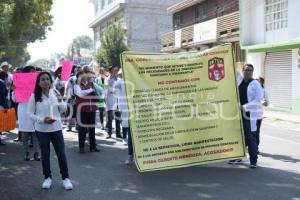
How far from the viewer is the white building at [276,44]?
2206 cm

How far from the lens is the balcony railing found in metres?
27.2

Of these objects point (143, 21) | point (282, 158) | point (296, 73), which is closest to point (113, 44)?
point (143, 21)

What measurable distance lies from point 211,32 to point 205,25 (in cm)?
110

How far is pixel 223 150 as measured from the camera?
7.74m

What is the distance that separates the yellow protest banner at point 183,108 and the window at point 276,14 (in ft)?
53.7

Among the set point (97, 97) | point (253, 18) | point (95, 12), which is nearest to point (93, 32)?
point (95, 12)

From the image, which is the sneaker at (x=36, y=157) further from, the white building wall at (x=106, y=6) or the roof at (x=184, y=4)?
the white building wall at (x=106, y=6)

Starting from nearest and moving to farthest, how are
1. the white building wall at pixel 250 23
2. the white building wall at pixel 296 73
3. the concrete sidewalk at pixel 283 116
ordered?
the concrete sidewalk at pixel 283 116, the white building wall at pixel 296 73, the white building wall at pixel 250 23

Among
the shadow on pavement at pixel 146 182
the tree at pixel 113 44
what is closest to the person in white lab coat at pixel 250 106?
the shadow on pavement at pixel 146 182

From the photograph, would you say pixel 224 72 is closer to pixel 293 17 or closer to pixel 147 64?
pixel 147 64

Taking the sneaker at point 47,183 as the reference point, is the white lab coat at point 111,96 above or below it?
above

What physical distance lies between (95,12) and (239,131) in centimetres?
5504

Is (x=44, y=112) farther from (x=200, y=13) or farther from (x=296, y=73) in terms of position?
(x=200, y=13)

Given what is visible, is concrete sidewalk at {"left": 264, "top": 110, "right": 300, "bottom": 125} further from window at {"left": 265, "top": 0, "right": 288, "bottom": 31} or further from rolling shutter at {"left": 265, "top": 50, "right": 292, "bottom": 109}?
window at {"left": 265, "top": 0, "right": 288, "bottom": 31}
